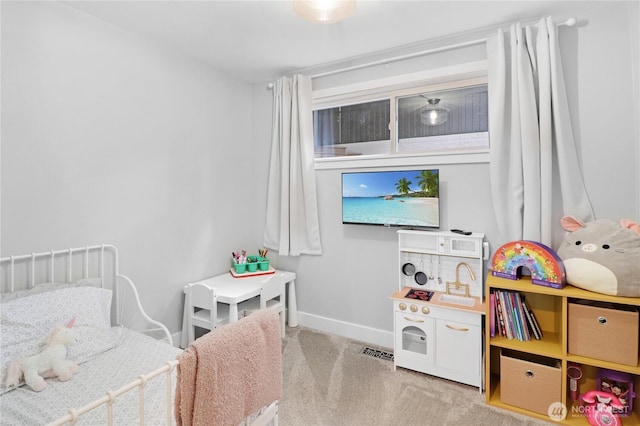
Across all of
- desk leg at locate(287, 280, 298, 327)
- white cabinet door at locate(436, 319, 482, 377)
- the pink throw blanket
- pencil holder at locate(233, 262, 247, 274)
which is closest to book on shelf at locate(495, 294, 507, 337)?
white cabinet door at locate(436, 319, 482, 377)

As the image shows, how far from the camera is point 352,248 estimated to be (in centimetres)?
309

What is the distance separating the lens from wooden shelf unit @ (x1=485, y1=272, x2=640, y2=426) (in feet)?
6.11

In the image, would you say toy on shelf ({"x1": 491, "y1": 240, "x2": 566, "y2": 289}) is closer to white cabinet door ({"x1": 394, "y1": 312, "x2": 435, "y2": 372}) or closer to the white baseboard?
white cabinet door ({"x1": 394, "y1": 312, "x2": 435, "y2": 372})

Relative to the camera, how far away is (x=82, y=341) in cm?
183

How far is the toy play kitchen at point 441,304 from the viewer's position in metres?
2.26

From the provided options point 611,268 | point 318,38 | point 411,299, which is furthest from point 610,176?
point 318,38

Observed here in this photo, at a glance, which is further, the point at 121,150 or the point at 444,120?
the point at 444,120

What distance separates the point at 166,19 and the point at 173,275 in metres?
1.93

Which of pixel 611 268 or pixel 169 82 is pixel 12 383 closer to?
pixel 169 82

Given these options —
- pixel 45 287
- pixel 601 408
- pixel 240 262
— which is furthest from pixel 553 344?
pixel 45 287

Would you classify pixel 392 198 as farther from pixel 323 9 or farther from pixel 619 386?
pixel 619 386

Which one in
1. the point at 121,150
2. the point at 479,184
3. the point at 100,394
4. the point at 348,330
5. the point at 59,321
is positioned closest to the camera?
the point at 100,394

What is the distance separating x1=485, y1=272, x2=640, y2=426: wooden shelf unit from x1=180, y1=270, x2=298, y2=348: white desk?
1.76m

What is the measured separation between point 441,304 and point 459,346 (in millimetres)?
296
